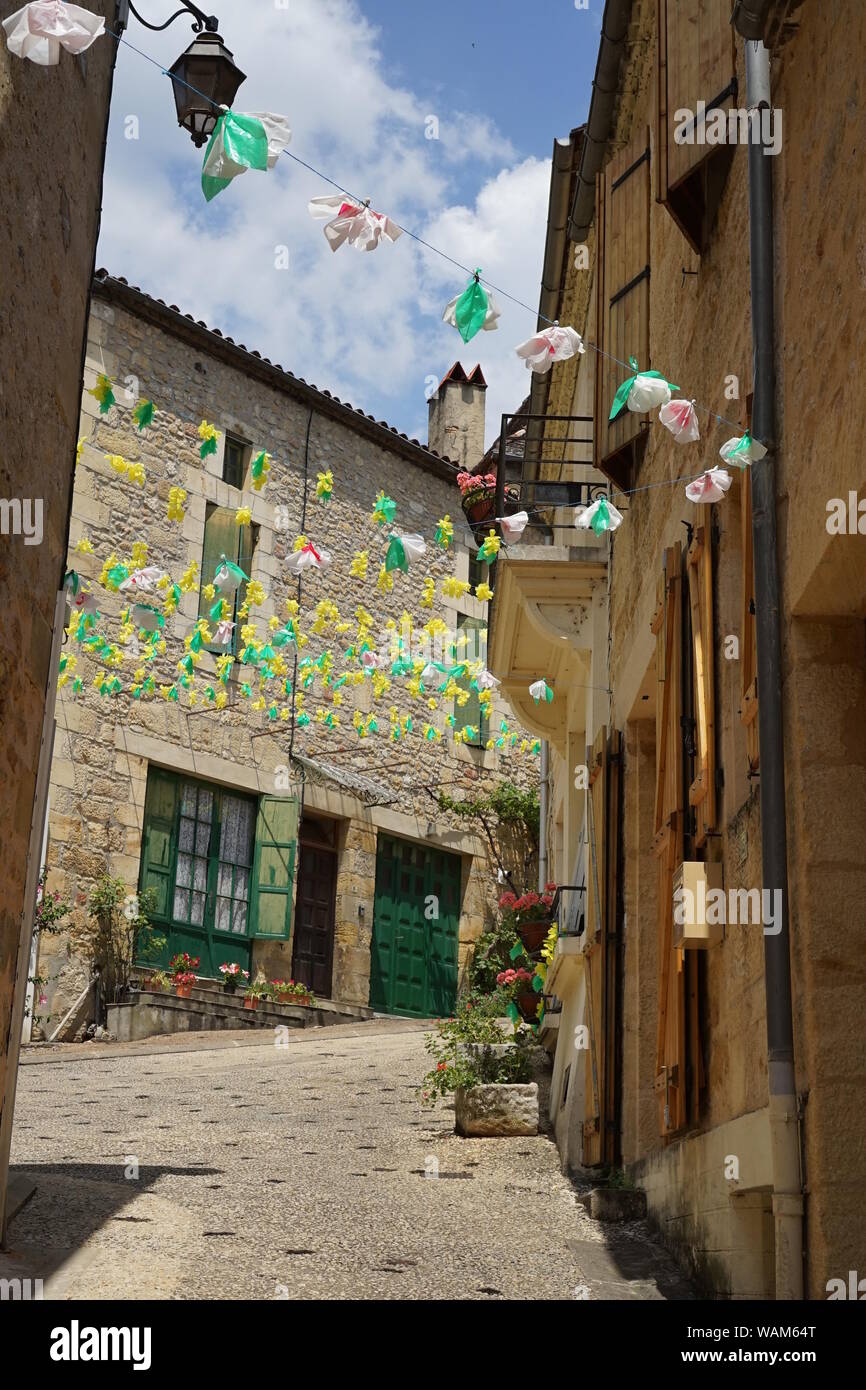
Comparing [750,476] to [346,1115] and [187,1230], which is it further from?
[346,1115]

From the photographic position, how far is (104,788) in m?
15.1

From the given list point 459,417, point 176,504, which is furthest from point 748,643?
point 459,417

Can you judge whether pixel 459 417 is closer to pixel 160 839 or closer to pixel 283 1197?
pixel 160 839

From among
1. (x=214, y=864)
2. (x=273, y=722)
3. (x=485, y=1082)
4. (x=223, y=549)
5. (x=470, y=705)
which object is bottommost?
(x=485, y=1082)

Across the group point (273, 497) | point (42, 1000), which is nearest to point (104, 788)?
point (42, 1000)

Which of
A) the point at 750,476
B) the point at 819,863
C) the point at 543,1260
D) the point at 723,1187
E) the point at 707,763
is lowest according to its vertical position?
the point at 543,1260

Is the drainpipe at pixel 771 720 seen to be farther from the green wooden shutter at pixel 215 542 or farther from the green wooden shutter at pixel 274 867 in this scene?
the green wooden shutter at pixel 274 867

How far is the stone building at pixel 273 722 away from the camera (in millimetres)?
15484

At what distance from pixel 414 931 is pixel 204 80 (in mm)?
13557

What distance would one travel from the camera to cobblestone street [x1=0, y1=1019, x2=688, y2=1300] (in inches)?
192

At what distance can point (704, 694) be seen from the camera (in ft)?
A: 17.4

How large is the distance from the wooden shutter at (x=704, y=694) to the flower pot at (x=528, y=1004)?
20.0 feet
